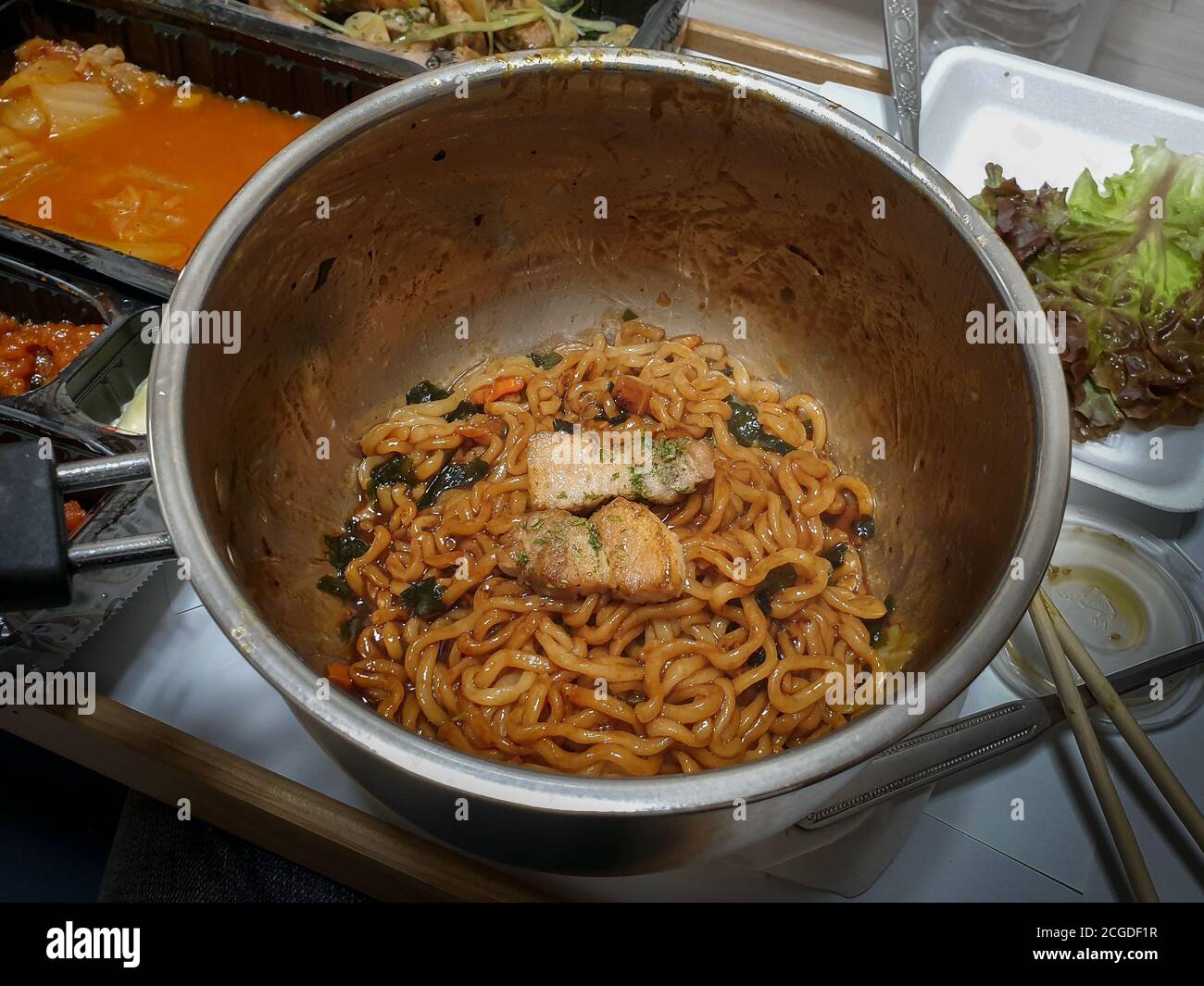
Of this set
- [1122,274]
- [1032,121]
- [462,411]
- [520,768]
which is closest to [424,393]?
[462,411]

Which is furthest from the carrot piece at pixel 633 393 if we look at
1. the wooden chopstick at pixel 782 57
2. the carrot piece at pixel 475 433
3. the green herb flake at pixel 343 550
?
the wooden chopstick at pixel 782 57

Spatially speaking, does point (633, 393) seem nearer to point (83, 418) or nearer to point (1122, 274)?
point (83, 418)

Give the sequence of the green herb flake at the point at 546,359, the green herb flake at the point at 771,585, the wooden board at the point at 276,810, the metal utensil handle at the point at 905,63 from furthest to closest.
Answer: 1. the metal utensil handle at the point at 905,63
2. the green herb flake at the point at 546,359
3. the green herb flake at the point at 771,585
4. the wooden board at the point at 276,810

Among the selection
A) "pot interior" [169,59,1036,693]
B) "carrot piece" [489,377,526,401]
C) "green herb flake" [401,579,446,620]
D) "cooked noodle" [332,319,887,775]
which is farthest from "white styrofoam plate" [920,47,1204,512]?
"green herb flake" [401,579,446,620]

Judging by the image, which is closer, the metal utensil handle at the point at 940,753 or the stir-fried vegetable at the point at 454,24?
the metal utensil handle at the point at 940,753

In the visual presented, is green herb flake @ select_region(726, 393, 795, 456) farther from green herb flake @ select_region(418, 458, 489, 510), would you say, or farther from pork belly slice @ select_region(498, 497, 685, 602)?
green herb flake @ select_region(418, 458, 489, 510)

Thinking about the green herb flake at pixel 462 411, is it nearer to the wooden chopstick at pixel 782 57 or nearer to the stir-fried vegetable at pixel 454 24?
the stir-fried vegetable at pixel 454 24

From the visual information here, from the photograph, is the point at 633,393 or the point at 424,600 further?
the point at 633,393
